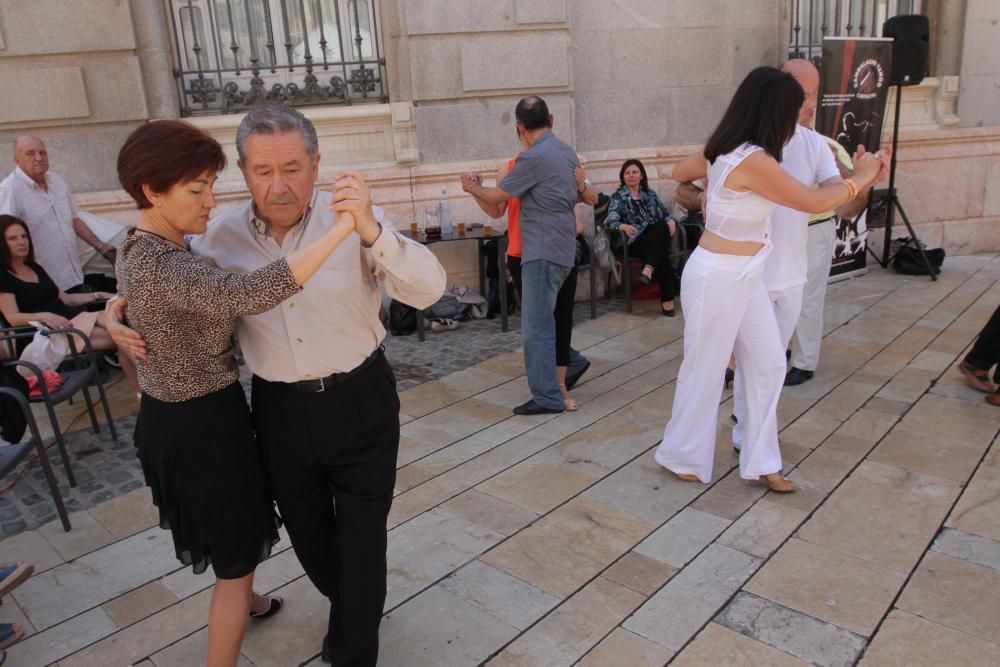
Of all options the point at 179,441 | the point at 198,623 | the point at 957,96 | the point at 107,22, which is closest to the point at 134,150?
the point at 179,441

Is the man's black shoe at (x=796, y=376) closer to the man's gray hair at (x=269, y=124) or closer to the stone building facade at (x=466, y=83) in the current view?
the stone building facade at (x=466, y=83)

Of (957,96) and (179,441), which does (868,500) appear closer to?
(179,441)

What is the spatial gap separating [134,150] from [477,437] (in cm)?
277

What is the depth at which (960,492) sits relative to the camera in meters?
3.42

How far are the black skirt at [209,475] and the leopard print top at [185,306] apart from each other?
0.05 metres

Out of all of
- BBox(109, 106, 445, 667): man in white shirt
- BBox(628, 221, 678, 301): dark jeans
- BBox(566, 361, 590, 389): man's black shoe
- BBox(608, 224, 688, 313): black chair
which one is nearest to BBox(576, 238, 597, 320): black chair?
BBox(608, 224, 688, 313): black chair

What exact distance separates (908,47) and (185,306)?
7936 mm

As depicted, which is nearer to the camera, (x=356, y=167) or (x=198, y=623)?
(x=198, y=623)

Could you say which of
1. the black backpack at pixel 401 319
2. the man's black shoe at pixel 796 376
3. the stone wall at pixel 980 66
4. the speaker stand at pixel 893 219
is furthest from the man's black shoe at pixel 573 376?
the stone wall at pixel 980 66

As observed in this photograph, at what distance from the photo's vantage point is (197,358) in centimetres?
197

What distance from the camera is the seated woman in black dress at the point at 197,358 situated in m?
1.81

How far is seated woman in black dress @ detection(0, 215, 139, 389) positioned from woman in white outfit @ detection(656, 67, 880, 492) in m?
3.19

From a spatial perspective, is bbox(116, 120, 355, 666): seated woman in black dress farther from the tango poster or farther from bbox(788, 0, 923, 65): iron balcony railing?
bbox(788, 0, 923, 65): iron balcony railing

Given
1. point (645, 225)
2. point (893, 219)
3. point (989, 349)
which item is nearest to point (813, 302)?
point (989, 349)
